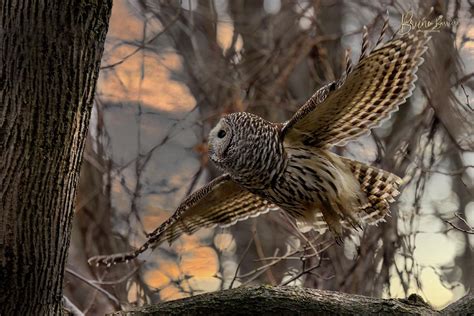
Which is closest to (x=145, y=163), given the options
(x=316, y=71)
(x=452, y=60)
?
(x=316, y=71)

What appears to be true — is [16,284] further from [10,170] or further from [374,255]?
[374,255]

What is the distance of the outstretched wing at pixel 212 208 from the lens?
2461mm

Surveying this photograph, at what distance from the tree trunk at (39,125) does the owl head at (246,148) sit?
0.77 m

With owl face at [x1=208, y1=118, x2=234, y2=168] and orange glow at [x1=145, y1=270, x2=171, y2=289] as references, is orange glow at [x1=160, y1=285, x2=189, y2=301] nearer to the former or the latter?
orange glow at [x1=145, y1=270, x2=171, y2=289]

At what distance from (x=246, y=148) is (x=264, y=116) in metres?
1.66

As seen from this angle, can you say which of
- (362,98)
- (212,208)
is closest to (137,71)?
(212,208)

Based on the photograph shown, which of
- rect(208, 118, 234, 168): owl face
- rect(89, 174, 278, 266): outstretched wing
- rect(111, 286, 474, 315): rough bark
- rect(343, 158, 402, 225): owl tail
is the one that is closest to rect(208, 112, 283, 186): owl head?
rect(208, 118, 234, 168): owl face

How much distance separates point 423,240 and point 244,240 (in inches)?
44.6

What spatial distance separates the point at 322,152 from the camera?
2.42 metres

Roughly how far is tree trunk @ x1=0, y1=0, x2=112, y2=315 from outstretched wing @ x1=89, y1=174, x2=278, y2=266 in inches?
32.9

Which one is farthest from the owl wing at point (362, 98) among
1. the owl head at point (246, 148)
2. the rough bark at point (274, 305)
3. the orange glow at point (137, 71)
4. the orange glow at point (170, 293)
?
the orange glow at point (170, 293)

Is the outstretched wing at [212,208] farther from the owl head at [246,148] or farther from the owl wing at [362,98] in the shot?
the owl wing at [362,98]

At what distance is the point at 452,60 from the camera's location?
11.4 ft

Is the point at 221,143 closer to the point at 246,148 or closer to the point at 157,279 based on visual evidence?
the point at 246,148
